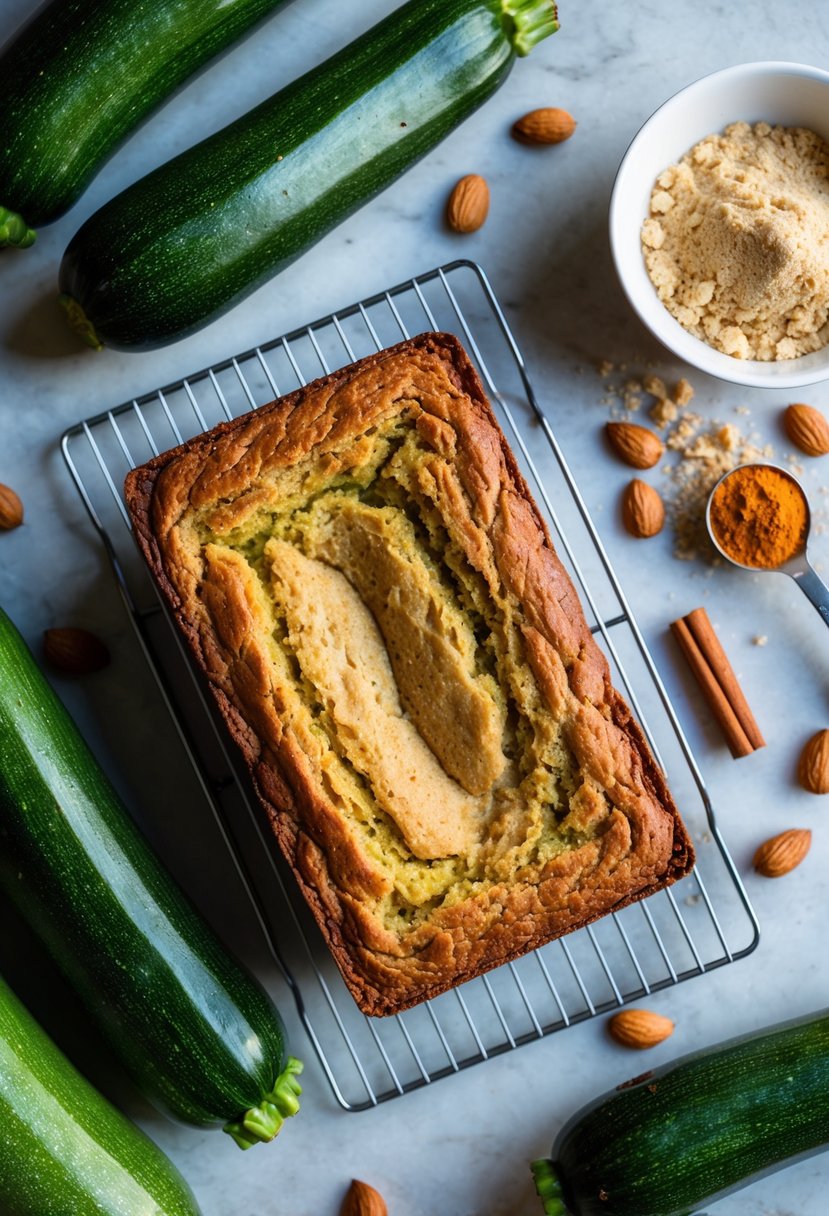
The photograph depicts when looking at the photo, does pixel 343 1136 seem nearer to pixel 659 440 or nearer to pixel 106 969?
pixel 106 969

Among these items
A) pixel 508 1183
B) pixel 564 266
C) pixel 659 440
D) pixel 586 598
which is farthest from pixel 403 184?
pixel 508 1183

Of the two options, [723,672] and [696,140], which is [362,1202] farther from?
[696,140]

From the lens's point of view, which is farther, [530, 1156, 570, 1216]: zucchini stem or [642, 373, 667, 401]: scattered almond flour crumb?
[642, 373, 667, 401]: scattered almond flour crumb

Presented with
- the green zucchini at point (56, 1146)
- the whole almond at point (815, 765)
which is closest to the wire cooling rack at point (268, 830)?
the whole almond at point (815, 765)

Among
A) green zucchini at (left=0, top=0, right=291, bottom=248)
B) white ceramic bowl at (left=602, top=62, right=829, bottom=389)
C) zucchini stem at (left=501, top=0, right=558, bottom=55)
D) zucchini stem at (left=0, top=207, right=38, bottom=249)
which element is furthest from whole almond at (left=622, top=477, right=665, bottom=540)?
zucchini stem at (left=0, top=207, right=38, bottom=249)

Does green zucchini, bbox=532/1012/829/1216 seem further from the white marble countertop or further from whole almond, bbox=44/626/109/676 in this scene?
whole almond, bbox=44/626/109/676

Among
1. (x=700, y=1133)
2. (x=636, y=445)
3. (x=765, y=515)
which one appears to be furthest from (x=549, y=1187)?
(x=636, y=445)
